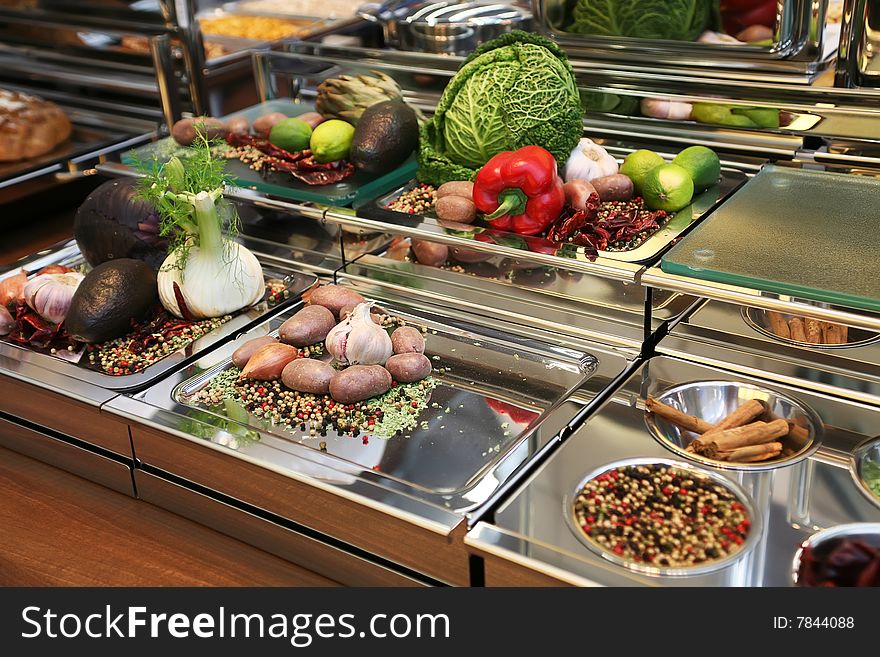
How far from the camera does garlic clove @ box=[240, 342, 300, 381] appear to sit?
1363mm

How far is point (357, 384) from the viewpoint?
1.30 meters

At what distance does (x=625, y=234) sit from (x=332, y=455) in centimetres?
58

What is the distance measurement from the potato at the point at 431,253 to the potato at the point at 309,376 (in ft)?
1.13

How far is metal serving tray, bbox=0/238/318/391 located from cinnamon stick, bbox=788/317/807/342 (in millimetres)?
768

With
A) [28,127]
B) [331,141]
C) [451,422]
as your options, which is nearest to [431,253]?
[331,141]

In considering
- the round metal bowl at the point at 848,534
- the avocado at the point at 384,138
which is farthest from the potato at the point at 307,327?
the round metal bowl at the point at 848,534

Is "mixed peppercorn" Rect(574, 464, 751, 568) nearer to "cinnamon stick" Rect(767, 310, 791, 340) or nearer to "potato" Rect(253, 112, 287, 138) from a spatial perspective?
"cinnamon stick" Rect(767, 310, 791, 340)

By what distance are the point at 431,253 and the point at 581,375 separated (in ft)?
1.26

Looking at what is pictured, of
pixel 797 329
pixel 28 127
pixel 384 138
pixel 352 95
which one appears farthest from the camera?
pixel 28 127

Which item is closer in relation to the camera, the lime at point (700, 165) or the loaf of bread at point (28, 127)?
the lime at point (700, 165)

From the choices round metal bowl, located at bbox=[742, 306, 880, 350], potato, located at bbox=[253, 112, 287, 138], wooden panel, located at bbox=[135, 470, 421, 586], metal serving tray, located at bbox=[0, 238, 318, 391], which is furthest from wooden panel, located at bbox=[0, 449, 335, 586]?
potato, located at bbox=[253, 112, 287, 138]

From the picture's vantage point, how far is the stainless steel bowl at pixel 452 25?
6.78 ft

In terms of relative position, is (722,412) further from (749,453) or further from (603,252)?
(603,252)

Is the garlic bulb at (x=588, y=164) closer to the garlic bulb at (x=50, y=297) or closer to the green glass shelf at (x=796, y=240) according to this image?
the green glass shelf at (x=796, y=240)
